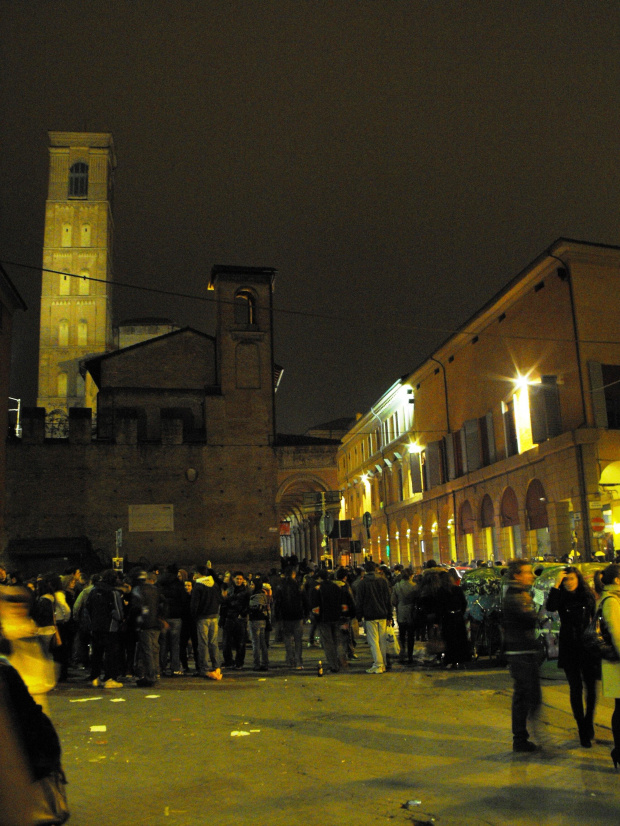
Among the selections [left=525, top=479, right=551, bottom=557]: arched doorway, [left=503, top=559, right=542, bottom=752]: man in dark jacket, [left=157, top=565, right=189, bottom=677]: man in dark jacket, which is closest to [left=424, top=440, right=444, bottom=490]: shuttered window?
[left=525, top=479, right=551, bottom=557]: arched doorway

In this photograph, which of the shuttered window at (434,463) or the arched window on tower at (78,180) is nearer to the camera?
the shuttered window at (434,463)

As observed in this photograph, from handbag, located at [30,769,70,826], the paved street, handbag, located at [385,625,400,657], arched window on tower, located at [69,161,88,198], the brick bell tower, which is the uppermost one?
arched window on tower, located at [69,161,88,198]

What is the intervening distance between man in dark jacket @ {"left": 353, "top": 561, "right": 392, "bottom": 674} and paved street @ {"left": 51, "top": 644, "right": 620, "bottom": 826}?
5.15ft

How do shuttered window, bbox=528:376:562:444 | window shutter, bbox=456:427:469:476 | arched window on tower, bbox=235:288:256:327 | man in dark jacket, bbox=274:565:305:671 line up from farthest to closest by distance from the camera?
arched window on tower, bbox=235:288:256:327
window shutter, bbox=456:427:469:476
shuttered window, bbox=528:376:562:444
man in dark jacket, bbox=274:565:305:671

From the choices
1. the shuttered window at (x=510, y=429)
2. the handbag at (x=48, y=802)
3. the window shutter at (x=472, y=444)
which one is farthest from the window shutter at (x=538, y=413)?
the handbag at (x=48, y=802)

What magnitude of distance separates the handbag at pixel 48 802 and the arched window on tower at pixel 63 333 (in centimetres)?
8370

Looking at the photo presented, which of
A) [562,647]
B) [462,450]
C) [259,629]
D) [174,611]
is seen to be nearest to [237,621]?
[259,629]

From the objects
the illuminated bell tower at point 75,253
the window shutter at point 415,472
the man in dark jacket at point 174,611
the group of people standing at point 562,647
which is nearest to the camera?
the group of people standing at point 562,647

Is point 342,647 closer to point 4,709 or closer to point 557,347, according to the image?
point 4,709

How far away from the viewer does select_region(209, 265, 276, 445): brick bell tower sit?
1347 inches

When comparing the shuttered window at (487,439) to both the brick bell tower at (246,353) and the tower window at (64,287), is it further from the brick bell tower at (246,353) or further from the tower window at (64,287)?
the tower window at (64,287)

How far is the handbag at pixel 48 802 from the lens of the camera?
9.52 ft

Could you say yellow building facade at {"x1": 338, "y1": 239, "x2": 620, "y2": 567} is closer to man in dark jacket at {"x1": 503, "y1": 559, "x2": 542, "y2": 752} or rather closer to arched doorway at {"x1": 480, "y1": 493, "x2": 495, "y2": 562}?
arched doorway at {"x1": 480, "y1": 493, "x2": 495, "y2": 562}

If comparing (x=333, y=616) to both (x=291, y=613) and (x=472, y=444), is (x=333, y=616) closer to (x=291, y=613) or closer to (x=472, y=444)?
(x=291, y=613)
